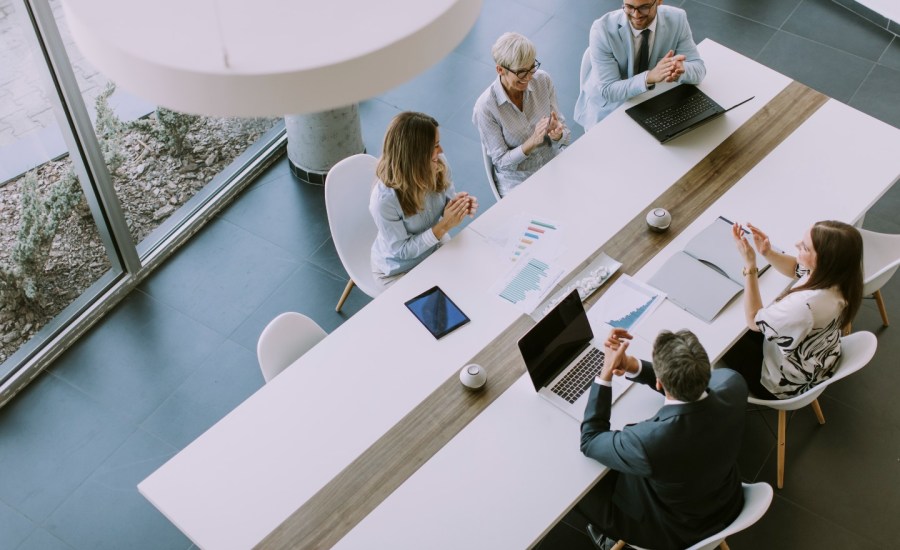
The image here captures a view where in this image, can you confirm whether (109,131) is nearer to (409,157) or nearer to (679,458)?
(409,157)

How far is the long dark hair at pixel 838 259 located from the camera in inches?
129

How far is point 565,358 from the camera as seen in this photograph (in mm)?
3404

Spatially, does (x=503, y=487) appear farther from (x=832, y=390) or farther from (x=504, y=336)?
(x=832, y=390)

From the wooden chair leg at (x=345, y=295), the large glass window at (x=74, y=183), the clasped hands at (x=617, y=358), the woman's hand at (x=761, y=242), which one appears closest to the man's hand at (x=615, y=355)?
the clasped hands at (x=617, y=358)

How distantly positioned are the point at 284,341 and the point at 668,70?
7.45 ft

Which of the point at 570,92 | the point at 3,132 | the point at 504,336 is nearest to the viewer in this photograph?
the point at 504,336

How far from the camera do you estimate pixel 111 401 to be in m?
4.31

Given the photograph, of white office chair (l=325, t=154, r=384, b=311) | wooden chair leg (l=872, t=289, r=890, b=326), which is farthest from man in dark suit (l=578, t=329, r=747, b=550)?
wooden chair leg (l=872, t=289, r=890, b=326)

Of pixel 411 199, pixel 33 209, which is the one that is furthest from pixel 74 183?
A: pixel 411 199

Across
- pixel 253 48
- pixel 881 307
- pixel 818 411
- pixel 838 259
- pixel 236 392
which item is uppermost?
pixel 253 48

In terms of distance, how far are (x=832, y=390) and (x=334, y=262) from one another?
2.73 metres

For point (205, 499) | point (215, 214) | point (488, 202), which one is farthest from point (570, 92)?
point (205, 499)

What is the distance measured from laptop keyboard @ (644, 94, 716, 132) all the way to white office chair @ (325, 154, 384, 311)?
4.61 ft

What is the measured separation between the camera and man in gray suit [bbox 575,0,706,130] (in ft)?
14.1
